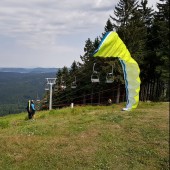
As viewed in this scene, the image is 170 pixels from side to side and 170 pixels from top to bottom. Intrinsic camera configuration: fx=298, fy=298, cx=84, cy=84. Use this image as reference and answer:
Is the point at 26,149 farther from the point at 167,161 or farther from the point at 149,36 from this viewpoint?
the point at 149,36

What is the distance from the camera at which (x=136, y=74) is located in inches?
790

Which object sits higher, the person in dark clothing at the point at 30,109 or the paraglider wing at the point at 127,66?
the paraglider wing at the point at 127,66

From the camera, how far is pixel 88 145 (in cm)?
1486

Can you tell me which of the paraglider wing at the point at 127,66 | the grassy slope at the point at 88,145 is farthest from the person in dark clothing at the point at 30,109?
the paraglider wing at the point at 127,66

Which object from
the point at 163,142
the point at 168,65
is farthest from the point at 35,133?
the point at 168,65

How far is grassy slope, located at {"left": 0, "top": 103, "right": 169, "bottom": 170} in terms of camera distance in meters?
13.0

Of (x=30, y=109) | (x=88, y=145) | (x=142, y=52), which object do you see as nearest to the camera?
(x=88, y=145)

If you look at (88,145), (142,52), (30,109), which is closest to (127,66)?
(88,145)

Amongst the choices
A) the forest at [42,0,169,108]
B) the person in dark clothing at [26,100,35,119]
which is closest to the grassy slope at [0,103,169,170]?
the person in dark clothing at [26,100,35,119]

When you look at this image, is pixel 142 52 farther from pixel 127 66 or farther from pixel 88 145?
pixel 88 145

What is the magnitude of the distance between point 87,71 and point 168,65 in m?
19.7

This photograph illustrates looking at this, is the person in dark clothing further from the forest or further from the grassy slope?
the forest

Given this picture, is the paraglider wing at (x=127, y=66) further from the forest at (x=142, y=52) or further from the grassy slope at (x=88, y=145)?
the forest at (x=142, y=52)

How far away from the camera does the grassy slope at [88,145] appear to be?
13.0m
